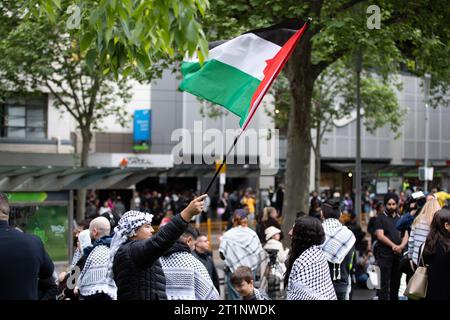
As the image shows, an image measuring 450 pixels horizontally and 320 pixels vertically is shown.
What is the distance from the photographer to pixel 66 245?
48.0 feet

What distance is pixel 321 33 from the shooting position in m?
13.3

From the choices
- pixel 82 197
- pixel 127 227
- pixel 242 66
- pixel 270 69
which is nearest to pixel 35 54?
pixel 82 197

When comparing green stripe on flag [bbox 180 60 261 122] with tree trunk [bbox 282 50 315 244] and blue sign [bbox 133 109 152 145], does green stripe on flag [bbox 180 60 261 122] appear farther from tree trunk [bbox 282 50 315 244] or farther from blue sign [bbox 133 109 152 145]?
blue sign [bbox 133 109 152 145]

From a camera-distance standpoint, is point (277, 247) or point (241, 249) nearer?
point (241, 249)

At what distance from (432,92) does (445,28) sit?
11.1m

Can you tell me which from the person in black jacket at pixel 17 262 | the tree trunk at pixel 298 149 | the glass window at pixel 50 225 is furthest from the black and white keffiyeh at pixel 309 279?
the tree trunk at pixel 298 149

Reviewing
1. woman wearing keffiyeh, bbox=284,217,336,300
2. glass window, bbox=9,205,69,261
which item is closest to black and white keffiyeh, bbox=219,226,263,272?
woman wearing keffiyeh, bbox=284,217,336,300

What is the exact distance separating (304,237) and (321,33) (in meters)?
8.18

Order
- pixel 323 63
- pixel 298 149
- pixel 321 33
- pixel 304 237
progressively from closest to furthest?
pixel 304 237 < pixel 321 33 < pixel 298 149 < pixel 323 63

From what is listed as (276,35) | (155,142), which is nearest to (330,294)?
(276,35)

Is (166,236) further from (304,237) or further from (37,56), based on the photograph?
(37,56)

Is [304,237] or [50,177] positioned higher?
[50,177]

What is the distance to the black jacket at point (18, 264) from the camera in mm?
4836
